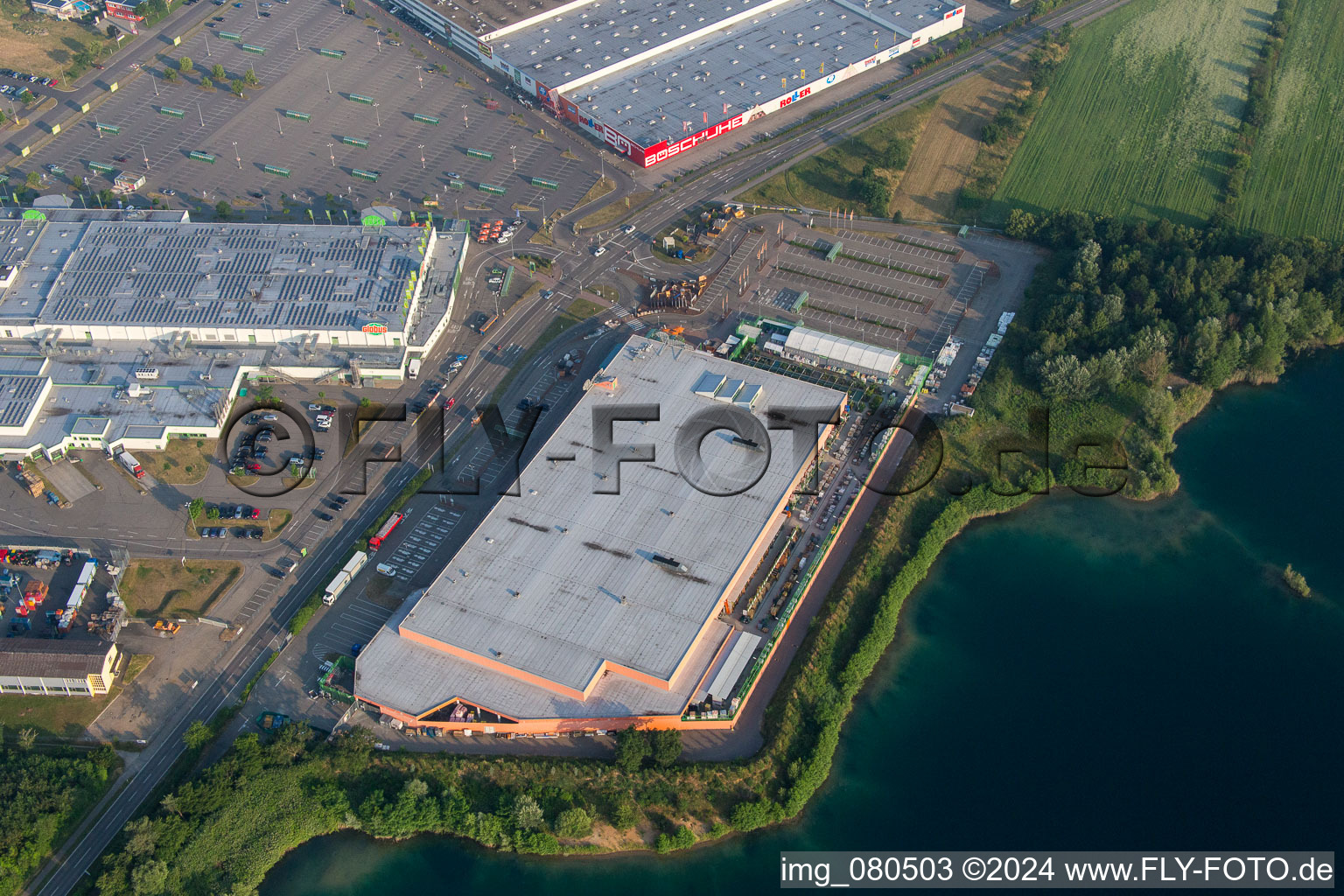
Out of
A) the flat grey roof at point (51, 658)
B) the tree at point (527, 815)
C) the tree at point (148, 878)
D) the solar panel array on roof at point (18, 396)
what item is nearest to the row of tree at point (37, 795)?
the flat grey roof at point (51, 658)

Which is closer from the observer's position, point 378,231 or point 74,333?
point 74,333

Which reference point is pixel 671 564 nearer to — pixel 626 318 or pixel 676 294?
pixel 626 318

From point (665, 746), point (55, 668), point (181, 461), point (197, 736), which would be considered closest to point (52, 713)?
point (55, 668)

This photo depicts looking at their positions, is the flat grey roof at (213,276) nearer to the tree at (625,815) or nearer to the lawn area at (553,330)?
the lawn area at (553,330)

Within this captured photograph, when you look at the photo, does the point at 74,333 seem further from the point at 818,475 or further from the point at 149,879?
the point at 818,475

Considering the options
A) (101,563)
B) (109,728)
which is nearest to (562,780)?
(109,728)

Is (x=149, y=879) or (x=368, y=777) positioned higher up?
(x=368, y=777)

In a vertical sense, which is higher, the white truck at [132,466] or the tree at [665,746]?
the tree at [665,746]

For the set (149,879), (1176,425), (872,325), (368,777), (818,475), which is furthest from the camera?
(872,325)
